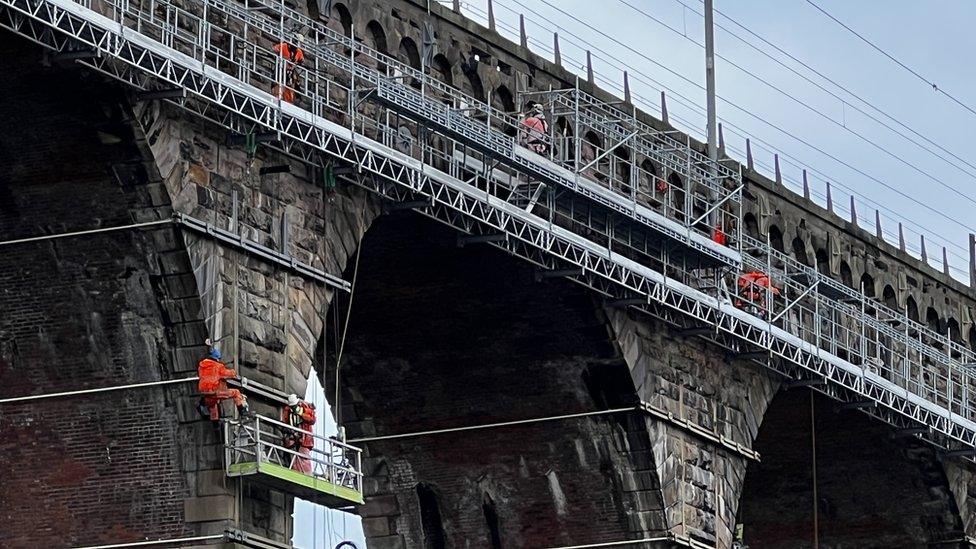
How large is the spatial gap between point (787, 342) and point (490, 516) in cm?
640

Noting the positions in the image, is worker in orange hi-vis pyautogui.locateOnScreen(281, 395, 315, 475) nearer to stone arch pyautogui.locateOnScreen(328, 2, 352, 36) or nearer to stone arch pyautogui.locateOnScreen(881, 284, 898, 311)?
stone arch pyautogui.locateOnScreen(328, 2, 352, 36)

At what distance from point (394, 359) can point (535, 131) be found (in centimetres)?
601

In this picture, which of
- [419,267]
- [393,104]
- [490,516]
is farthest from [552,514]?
[393,104]

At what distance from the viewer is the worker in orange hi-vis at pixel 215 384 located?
35.1 meters

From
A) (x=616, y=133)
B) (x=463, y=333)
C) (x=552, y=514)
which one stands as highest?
(x=616, y=133)

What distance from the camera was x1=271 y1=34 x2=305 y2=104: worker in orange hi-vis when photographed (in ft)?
123

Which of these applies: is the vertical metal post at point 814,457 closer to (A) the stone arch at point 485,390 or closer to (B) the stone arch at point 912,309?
(B) the stone arch at point 912,309

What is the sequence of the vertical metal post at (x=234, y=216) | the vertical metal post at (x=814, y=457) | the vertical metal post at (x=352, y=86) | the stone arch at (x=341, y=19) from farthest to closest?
the vertical metal post at (x=814, y=457) → the stone arch at (x=341, y=19) → the vertical metal post at (x=352, y=86) → the vertical metal post at (x=234, y=216)

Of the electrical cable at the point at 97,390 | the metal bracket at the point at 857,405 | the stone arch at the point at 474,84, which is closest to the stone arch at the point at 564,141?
the stone arch at the point at 474,84

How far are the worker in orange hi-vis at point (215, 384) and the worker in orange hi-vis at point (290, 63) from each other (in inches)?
169

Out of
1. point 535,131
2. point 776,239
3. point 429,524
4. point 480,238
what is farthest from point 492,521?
point 776,239

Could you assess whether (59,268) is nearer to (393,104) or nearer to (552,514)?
(393,104)

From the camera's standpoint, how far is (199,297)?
35719 millimetres

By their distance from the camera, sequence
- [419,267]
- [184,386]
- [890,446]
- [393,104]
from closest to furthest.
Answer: [184,386] < [393,104] < [419,267] < [890,446]
